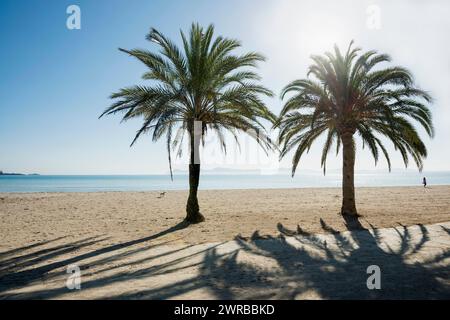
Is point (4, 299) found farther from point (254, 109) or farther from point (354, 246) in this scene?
point (254, 109)

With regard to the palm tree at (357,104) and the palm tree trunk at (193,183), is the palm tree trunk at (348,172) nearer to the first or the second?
the palm tree at (357,104)

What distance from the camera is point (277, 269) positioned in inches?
235

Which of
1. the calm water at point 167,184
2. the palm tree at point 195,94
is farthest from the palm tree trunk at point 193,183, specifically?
the calm water at point 167,184

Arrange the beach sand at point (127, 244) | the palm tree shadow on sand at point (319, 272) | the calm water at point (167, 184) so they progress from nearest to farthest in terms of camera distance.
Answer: the palm tree shadow on sand at point (319, 272), the beach sand at point (127, 244), the calm water at point (167, 184)

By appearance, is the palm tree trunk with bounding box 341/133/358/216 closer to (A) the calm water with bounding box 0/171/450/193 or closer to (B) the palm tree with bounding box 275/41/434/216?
(B) the palm tree with bounding box 275/41/434/216

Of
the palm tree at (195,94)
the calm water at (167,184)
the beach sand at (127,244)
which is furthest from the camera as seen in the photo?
the calm water at (167,184)

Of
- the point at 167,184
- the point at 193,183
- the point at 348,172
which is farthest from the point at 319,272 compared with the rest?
the point at 167,184

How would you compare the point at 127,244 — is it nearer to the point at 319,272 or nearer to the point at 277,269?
the point at 277,269

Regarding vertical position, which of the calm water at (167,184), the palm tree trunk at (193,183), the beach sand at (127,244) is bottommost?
the calm water at (167,184)

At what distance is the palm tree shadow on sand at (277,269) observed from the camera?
15.4 feet

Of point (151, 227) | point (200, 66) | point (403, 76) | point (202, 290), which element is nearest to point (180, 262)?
point (202, 290)

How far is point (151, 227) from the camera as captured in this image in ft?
38.2

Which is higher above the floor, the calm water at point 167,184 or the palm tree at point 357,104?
the palm tree at point 357,104

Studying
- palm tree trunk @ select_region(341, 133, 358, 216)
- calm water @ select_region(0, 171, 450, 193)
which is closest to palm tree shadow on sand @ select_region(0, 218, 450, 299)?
palm tree trunk @ select_region(341, 133, 358, 216)
